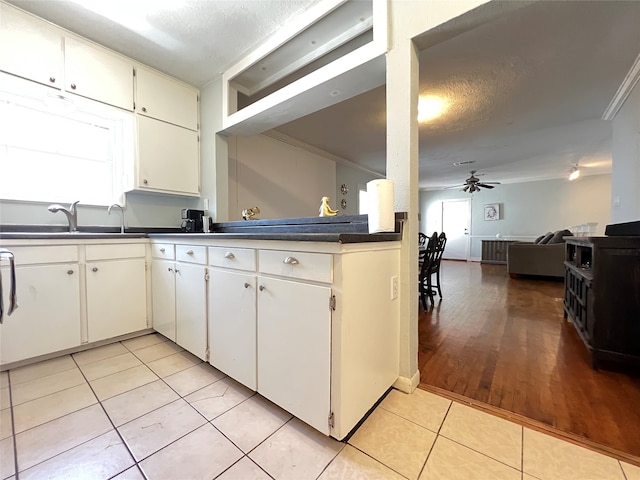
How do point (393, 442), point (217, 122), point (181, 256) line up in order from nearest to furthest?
1. point (393, 442)
2. point (181, 256)
3. point (217, 122)

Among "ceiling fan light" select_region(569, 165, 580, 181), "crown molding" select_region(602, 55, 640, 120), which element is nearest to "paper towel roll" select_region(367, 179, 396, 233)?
"crown molding" select_region(602, 55, 640, 120)

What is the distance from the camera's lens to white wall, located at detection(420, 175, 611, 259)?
269 inches

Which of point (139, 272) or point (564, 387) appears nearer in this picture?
point (564, 387)

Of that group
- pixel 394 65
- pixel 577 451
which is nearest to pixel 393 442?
pixel 577 451

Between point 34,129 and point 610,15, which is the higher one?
point 610,15

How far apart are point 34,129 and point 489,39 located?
3.81m

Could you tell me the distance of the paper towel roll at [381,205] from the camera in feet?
4.44

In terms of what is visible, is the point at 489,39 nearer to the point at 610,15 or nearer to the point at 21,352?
the point at 610,15

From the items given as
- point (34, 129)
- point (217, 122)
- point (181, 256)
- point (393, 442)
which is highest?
point (217, 122)

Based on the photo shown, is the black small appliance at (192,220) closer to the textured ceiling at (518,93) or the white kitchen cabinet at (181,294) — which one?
the white kitchen cabinet at (181,294)

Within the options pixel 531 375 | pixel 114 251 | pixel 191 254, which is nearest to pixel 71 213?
pixel 114 251

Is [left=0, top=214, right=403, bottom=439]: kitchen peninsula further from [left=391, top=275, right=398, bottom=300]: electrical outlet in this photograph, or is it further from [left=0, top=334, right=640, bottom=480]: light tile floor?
[left=0, top=334, right=640, bottom=480]: light tile floor

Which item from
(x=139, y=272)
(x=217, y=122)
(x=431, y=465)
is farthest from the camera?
(x=217, y=122)

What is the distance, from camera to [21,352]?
175cm
